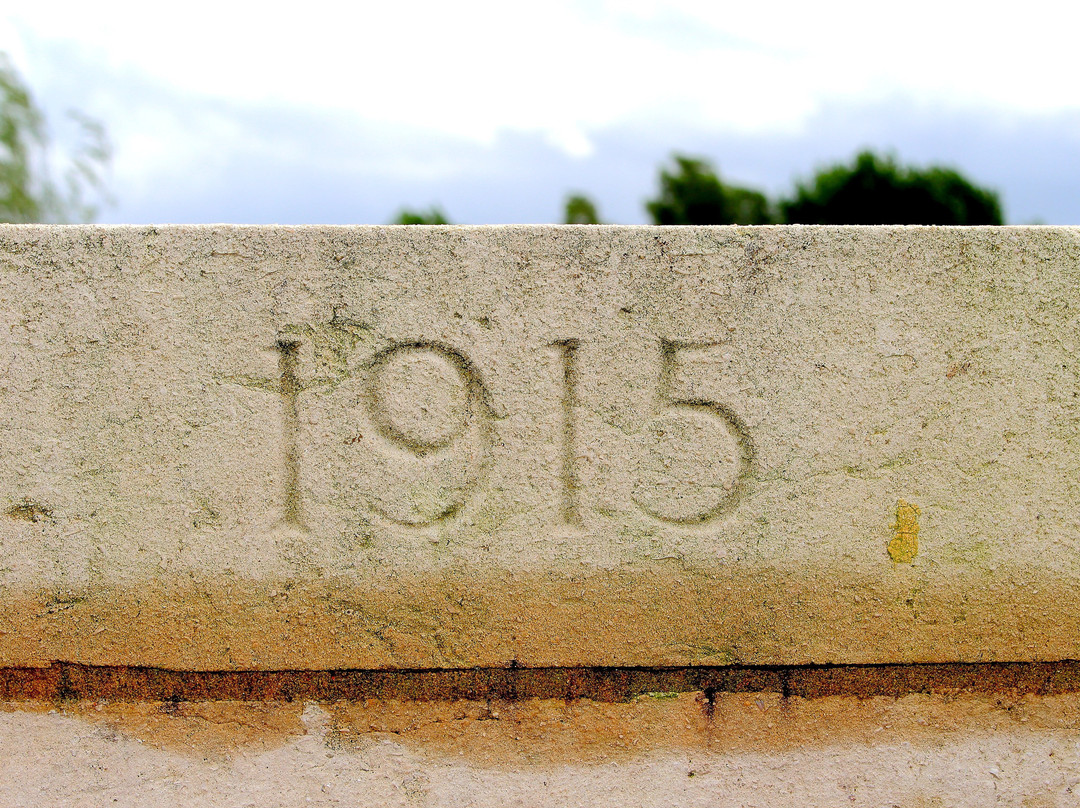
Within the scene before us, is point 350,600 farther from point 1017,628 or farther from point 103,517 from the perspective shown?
point 1017,628

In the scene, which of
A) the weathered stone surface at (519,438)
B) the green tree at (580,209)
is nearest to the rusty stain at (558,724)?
the weathered stone surface at (519,438)

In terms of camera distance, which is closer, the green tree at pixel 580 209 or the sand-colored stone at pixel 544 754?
the sand-colored stone at pixel 544 754

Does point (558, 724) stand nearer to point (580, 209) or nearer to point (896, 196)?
point (896, 196)

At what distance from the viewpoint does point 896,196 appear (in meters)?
21.4

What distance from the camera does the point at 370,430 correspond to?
1.48 m

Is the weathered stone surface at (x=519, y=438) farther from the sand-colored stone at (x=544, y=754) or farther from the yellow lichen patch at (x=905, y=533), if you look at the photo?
the sand-colored stone at (x=544, y=754)

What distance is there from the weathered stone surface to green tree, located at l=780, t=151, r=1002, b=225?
69.9 ft

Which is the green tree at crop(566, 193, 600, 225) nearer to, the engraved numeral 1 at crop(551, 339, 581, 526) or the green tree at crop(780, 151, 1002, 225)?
the green tree at crop(780, 151, 1002, 225)

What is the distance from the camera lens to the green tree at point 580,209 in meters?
33.0

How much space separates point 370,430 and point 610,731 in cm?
74

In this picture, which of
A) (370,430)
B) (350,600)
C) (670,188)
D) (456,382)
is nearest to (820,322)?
(456,382)

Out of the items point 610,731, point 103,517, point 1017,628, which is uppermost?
point 103,517

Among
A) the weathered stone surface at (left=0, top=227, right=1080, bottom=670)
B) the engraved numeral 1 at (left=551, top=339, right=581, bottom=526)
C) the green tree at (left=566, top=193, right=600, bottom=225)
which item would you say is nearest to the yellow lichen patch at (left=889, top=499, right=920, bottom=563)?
the weathered stone surface at (left=0, top=227, right=1080, bottom=670)

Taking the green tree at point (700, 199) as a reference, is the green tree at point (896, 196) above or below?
below
